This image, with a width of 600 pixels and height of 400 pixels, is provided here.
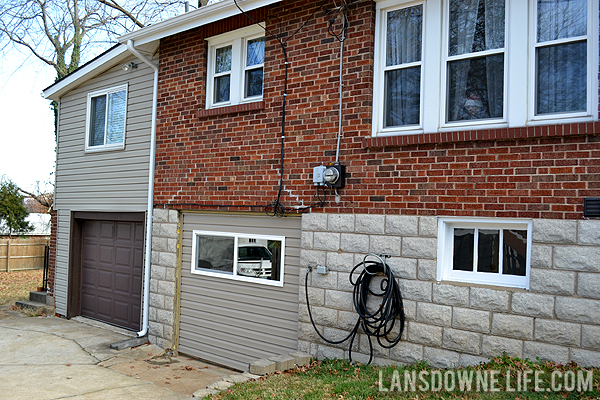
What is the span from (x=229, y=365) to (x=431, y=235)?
4.10m

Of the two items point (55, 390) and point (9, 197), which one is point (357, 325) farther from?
point (9, 197)

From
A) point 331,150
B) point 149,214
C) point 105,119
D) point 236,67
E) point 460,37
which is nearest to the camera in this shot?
point 460,37

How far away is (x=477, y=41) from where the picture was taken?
19.4 ft

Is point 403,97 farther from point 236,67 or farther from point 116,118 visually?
point 116,118

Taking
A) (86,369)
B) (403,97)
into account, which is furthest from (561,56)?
(86,369)

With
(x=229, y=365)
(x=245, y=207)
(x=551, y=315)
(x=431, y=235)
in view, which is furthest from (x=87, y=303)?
(x=551, y=315)

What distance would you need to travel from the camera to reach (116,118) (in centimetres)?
1070

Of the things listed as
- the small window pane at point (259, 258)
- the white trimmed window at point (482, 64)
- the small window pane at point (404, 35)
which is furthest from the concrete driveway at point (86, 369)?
the small window pane at point (404, 35)

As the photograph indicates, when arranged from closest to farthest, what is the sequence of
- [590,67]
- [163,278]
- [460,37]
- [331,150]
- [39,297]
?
[590,67], [460,37], [331,150], [163,278], [39,297]

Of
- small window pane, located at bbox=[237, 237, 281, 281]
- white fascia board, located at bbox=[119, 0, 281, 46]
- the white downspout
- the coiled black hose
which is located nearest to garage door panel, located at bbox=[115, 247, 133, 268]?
the white downspout

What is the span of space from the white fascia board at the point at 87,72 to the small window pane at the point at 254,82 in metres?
3.16

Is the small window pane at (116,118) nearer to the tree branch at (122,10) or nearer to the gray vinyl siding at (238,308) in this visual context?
the gray vinyl siding at (238,308)

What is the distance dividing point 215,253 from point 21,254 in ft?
52.0

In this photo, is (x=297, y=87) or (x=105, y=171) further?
(x=105, y=171)
